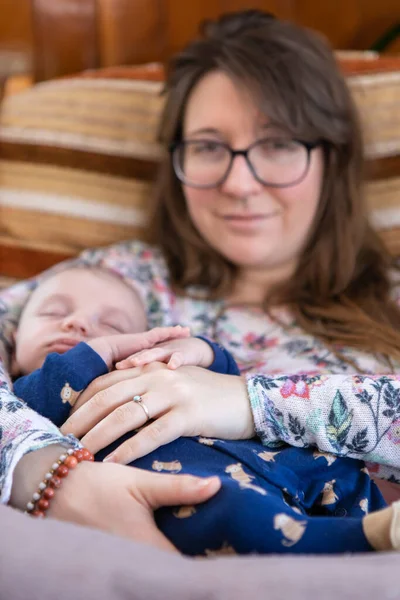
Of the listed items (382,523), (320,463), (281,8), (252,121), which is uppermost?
(281,8)

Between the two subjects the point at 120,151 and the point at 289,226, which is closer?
the point at 289,226

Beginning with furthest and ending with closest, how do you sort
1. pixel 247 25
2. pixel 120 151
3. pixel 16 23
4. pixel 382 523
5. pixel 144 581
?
1. pixel 16 23
2. pixel 120 151
3. pixel 247 25
4. pixel 382 523
5. pixel 144 581

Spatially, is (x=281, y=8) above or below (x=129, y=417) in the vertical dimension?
above

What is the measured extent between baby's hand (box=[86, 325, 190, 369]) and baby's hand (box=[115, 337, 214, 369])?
15 millimetres

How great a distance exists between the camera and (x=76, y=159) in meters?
1.69

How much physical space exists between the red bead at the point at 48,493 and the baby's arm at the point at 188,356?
26 cm

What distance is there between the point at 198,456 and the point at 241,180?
62 centimetres

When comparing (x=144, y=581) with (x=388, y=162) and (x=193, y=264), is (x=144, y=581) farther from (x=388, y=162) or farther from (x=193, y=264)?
(x=388, y=162)

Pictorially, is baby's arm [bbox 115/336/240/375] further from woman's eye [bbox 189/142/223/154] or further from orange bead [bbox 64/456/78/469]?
woman's eye [bbox 189/142/223/154]

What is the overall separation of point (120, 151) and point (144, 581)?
1.24 metres

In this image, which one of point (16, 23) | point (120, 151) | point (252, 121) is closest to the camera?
point (252, 121)

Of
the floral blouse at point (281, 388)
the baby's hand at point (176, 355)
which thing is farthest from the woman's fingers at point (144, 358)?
the floral blouse at point (281, 388)

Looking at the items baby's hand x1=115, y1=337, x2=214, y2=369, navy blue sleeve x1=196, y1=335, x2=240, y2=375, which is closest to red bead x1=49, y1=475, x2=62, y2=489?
baby's hand x1=115, y1=337, x2=214, y2=369

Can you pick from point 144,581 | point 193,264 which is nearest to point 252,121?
point 193,264
